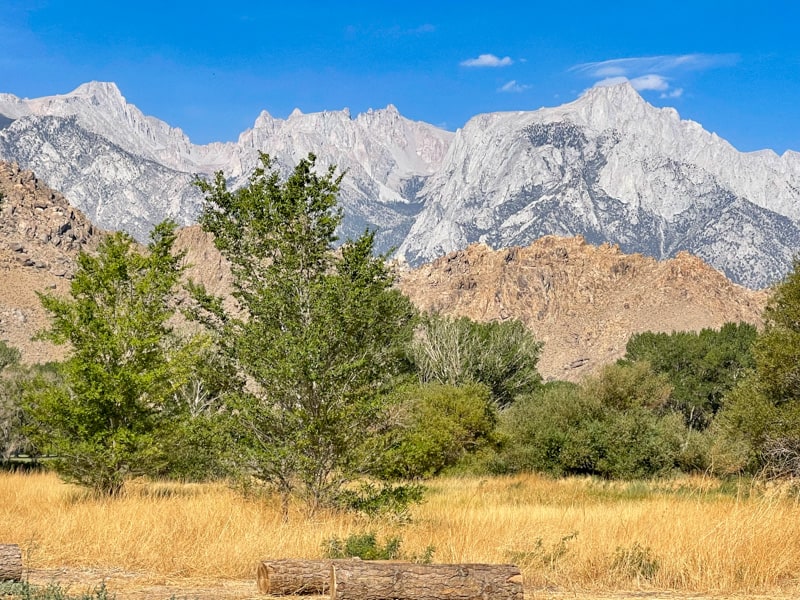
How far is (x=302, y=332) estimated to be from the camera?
1413 centimetres

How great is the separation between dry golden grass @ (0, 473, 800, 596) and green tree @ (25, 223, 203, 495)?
3.07 m

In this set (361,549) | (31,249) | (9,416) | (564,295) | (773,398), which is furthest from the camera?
(564,295)

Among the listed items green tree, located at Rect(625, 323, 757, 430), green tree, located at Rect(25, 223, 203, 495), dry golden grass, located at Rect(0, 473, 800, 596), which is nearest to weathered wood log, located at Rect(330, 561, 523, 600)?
dry golden grass, located at Rect(0, 473, 800, 596)

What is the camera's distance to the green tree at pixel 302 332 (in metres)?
13.9

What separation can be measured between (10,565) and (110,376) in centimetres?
911

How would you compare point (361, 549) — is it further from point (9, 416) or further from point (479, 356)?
point (479, 356)

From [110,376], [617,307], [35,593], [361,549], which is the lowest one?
[361,549]

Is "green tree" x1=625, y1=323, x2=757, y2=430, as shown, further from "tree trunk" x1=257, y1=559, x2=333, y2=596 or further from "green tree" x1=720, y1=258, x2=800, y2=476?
"tree trunk" x1=257, y1=559, x2=333, y2=596

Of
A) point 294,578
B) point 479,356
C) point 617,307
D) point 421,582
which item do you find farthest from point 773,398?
point 617,307

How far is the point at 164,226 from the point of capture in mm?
20406

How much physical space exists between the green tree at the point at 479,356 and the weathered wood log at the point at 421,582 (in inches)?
1779

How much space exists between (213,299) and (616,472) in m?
24.8

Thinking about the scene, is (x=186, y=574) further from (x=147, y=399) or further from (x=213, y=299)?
(x=147, y=399)

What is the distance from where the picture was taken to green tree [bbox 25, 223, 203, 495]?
17484 millimetres
